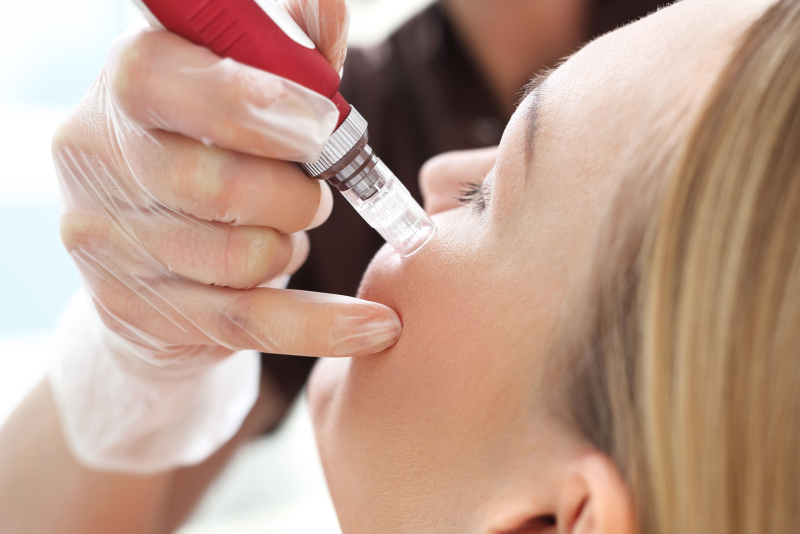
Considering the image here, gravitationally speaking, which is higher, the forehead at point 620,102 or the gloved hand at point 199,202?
the gloved hand at point 199,202

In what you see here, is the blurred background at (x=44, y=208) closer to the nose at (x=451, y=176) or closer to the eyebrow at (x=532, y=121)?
the nose at (x=451, y=176)

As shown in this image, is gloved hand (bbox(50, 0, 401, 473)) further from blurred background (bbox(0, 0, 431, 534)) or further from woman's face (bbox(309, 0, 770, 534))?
blurred background (bbox(0, 0, 431, 534))

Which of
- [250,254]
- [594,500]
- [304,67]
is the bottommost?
[594,500]

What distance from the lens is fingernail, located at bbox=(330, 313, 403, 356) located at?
1.86ft

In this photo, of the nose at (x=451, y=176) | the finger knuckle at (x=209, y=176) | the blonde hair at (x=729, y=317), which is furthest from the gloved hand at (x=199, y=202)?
the blonde hair at (x=729, y=317)

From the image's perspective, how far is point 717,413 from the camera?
42 cm

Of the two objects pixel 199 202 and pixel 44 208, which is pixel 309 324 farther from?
pixel 44 208

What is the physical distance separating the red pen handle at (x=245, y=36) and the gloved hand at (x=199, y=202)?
0.4 inches

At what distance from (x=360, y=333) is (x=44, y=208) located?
159 centimetres

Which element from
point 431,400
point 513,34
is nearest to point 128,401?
point 431,400

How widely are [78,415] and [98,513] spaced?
0.65 ft

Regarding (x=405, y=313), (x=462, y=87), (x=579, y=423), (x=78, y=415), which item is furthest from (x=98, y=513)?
(x=462, y=87)

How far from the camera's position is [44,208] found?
1738mm

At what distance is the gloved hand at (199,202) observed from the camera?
48 cm
